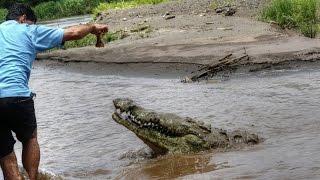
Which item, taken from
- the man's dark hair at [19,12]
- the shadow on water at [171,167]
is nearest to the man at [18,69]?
the man's dark hair at [19,12]

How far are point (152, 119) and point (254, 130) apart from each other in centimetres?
177

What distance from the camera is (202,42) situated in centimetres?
1502

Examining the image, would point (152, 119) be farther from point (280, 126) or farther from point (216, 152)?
point (280, 126)

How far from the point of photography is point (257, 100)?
370 inches

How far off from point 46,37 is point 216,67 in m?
7.81

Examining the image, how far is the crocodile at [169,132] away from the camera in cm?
628

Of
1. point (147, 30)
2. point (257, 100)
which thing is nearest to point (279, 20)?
point (147, 30)

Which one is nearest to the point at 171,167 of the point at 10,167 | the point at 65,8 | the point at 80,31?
the point at 10,167

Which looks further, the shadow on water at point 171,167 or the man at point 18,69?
the shadow on water at point 171,167

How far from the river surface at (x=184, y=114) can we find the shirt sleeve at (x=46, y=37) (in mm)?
1847

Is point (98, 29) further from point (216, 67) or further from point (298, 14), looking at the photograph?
point (298, 14)

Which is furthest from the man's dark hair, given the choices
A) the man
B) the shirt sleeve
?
the shirt sleeve

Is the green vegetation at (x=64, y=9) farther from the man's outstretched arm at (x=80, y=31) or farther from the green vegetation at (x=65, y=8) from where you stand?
the man's outstretched arm at (x=80, y=31)

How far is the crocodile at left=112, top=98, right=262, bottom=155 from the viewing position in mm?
6277
